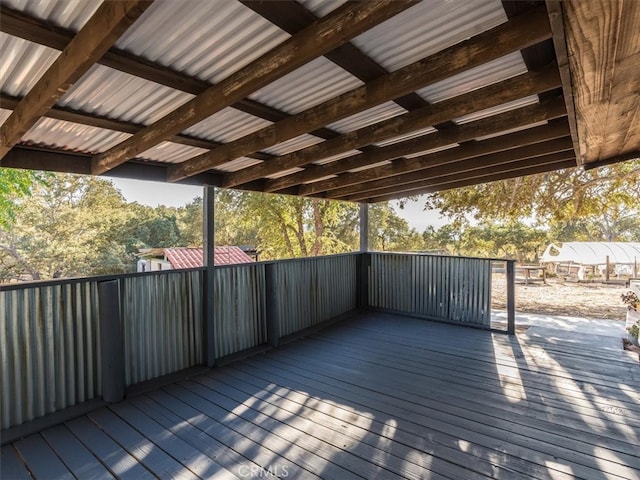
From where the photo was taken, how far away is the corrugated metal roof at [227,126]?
2436mm

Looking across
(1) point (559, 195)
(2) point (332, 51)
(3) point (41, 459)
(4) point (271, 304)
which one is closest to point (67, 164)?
(3) point (41, 459)

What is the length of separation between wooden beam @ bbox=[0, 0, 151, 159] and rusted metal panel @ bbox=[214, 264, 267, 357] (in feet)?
8.66

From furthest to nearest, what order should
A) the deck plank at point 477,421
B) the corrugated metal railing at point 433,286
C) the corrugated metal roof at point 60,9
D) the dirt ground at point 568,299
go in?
1. the dirt ground at point 568,299
2. the corrugated metal railing at point 433,286
3. the deck plank at point 477,421
4. the corrugated metal roof at point 60,9

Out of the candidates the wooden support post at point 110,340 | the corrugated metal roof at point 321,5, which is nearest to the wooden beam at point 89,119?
the corrugated metal roof at point 321,5

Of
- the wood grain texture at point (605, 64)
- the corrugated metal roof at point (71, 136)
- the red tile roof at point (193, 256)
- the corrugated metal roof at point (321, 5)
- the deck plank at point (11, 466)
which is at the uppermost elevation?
the corrugated metal roof at point (321, 5)

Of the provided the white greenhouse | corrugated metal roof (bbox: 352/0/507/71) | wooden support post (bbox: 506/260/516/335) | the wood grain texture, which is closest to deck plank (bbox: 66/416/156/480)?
corrugated metal roof (bbox: 352/0/507/71)

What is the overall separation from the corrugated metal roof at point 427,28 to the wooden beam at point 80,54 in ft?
3.44

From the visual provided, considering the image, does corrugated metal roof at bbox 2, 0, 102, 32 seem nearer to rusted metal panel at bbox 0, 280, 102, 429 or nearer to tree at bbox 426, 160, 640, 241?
rusted metal panel at bbox 0, 280, 102, 429

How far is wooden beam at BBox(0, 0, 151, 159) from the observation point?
1.15 m

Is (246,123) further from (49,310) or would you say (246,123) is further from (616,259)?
(616,259)

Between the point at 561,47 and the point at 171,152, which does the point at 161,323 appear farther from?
the point at 561,47

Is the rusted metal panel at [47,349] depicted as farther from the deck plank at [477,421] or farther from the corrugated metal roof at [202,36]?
the corrugated metal roof at [202,36]

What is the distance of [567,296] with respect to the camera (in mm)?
8906

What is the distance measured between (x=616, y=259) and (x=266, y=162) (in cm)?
1294
